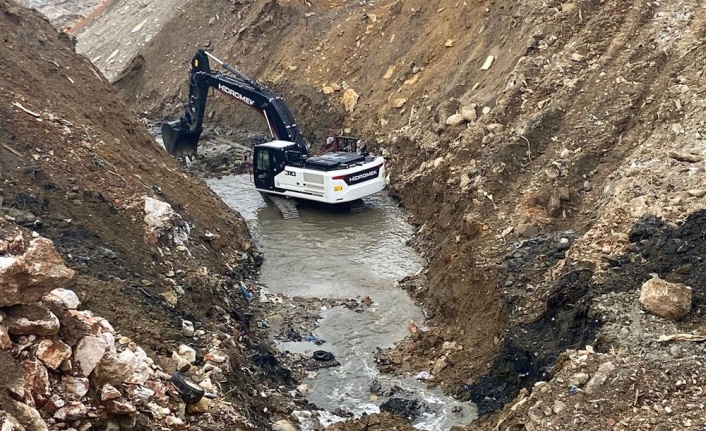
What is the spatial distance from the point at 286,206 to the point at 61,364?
45.4 feet

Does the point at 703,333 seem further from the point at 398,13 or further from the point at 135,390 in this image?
the point at 398,13

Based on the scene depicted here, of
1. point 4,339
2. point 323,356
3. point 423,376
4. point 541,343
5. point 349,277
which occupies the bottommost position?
point 423,376

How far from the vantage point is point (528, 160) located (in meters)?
18.7

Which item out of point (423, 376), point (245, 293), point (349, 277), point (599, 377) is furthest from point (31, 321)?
point (349, 277)

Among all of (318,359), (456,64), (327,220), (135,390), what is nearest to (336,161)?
(327,220)

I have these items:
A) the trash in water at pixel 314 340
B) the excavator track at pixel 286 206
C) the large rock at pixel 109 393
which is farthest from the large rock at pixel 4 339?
the excavator track at pixel 286 206

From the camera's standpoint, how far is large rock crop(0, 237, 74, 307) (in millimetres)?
7934

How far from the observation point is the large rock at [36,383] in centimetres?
787

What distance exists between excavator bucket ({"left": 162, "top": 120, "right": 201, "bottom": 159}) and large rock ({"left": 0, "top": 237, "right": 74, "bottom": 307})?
1726 centimetres

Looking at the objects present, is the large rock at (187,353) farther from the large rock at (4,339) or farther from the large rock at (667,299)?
the large rock at (667,299)

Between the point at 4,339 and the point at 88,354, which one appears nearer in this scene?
the point at 4,339

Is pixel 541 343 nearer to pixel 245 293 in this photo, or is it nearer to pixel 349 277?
pixel 349 277

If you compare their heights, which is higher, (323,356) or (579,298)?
(579,298)

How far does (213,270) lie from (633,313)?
7.87 metres
